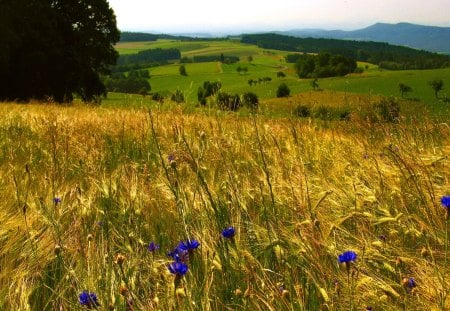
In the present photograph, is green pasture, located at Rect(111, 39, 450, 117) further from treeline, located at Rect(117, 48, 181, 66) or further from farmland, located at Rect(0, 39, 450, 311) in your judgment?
farmland, located at Rect(0, 39, 450, 311)

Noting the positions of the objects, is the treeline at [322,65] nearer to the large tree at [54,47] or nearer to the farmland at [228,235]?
the large tree at [54,47]

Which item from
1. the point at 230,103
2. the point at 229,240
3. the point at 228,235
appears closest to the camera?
the point at 228,235

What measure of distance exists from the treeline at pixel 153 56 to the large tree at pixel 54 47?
14800 cm

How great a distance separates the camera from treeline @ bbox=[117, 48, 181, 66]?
177 metres

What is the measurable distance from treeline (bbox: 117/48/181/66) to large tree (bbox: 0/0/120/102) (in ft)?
486

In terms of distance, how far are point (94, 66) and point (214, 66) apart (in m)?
109

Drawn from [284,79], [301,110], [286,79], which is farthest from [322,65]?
[301,110]

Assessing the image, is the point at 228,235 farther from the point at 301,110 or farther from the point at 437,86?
the point at 437,86

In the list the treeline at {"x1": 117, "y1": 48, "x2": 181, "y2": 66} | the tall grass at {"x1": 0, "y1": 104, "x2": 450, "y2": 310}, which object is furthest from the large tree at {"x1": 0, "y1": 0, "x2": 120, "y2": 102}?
the treeline at {"x1": 117, "y1": 48, "x2": 181, "y2": 66}

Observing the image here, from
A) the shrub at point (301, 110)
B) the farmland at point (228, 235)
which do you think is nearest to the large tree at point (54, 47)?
the shrub at point (301, 110)

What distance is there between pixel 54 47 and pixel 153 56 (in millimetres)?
163444

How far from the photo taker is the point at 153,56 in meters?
185

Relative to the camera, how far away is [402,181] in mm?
3133

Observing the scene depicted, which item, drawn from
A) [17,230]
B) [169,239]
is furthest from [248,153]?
[17,230]
